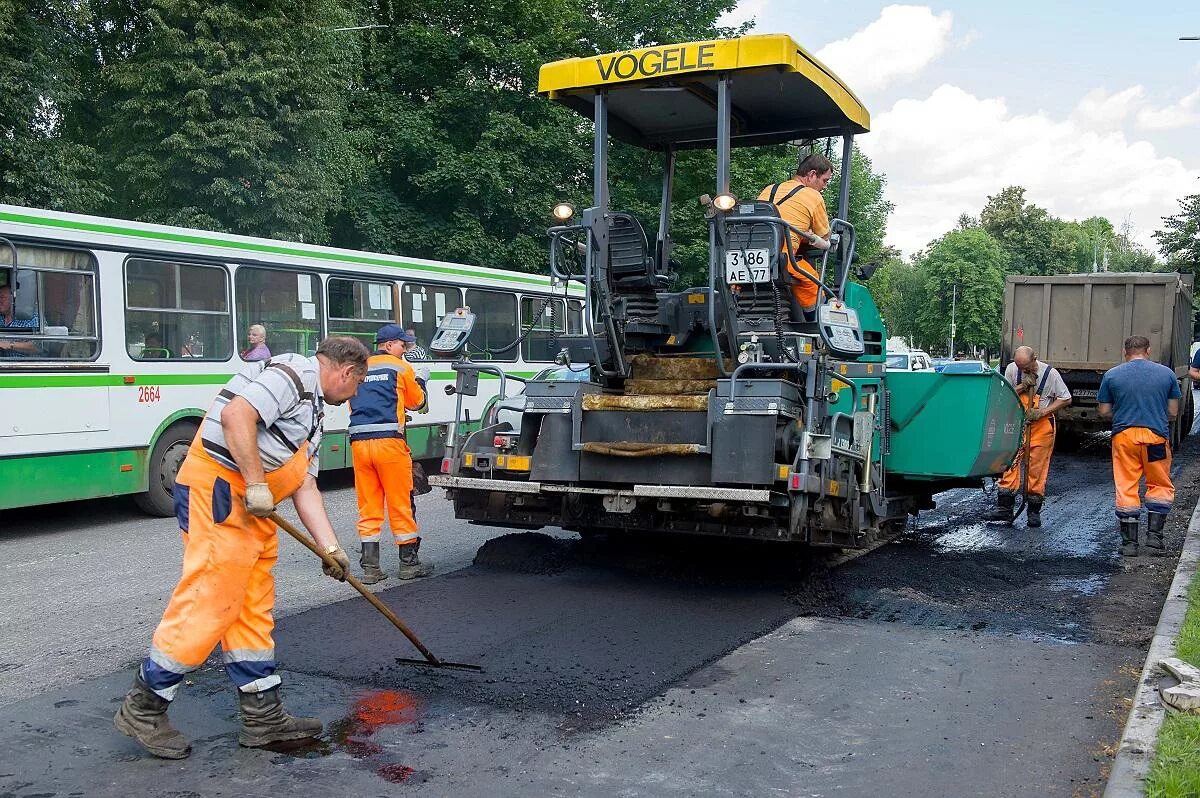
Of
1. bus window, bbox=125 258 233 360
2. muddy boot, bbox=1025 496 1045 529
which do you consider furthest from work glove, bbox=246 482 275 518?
muddy boot, bbox=1025 496 1045 529

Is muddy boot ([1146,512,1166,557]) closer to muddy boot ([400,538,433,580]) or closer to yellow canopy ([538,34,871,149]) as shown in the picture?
yellow canopy ([538,34,871,149])

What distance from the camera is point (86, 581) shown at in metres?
7.46

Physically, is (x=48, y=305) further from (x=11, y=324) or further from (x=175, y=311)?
(x=175, y=311)

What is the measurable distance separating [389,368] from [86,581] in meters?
2.52

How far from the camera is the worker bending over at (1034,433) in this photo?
9922 mm

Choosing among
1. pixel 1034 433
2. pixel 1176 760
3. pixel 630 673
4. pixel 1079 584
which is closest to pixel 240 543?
pixel 630 673

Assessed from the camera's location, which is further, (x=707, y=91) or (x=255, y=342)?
(x=255, y=342)

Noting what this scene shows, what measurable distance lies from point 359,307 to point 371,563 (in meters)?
5.97

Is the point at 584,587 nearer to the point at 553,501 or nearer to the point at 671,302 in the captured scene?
the point at 553,501

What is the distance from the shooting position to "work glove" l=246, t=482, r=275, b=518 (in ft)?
13.3

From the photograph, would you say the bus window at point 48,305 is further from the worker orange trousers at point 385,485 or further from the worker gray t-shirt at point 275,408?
the worker gray t-shirt at point 275,408

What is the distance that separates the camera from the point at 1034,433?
32.9ft

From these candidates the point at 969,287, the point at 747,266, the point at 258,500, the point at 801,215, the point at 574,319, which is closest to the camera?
the point at 258,500

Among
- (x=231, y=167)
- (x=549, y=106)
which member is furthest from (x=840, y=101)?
(x=549, y=106)
